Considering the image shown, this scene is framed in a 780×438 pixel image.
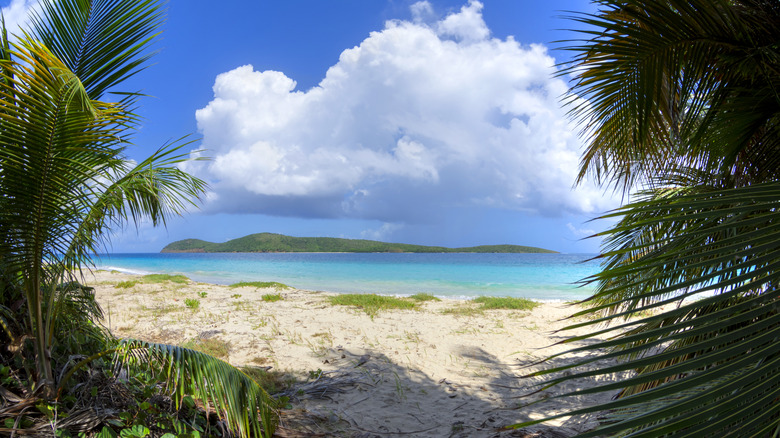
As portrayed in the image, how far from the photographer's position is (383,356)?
5.92m

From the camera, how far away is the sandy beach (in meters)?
3.84

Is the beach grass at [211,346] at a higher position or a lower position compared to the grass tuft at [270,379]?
higher

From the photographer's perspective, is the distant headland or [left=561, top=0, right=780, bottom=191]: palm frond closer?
[left=561, top=0, right=780, bottom=191]: palm frond

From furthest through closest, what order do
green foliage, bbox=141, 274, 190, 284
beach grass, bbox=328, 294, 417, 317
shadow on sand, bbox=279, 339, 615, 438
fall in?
green foliage, bbox=141, 274, 190, 284 < beach grass, bbox=328, 294, 417, 317 < shadow on sand, bbox=279, 339, 615, 438

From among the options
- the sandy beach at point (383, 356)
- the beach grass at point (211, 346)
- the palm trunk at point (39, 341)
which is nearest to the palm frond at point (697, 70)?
the sandy beach at point (383, 356)

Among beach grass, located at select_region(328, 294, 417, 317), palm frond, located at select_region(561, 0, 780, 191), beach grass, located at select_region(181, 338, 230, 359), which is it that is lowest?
beach grass, located at select_region(328, 294, 417, 317)

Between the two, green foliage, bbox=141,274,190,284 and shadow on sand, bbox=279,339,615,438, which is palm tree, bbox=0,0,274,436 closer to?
shadow on sand, bbox=279,339,615,438

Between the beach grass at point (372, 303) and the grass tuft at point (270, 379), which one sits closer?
the grass tuft at point (270, 379)

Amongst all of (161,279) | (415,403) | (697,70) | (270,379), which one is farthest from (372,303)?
(161,279)

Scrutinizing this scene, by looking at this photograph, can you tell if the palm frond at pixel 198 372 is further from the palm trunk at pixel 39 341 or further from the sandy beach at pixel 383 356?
the sandy beach at pixel 383 356

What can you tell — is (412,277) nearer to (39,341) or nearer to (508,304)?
(508,304)

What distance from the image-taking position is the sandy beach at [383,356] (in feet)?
12.6

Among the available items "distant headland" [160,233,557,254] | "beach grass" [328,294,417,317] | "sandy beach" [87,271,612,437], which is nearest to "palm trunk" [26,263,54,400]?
"sandy beach" [87,271,612,437]

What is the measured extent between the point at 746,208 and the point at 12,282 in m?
4.35
